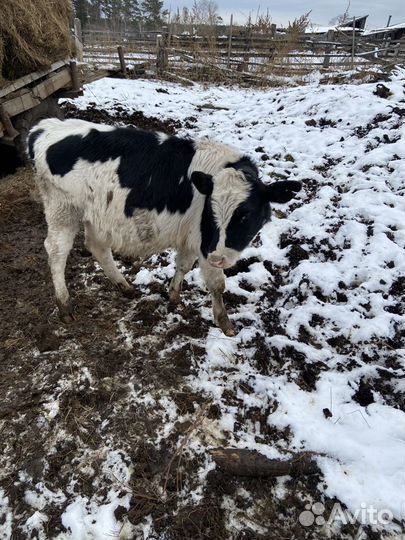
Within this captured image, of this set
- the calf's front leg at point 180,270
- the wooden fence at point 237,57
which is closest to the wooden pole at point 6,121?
the calf's front leg at point 180,270

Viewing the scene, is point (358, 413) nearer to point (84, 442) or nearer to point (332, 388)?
point (332, 388)

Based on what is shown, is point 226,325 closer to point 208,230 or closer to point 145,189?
point 208,230

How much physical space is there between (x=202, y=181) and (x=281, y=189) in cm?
65

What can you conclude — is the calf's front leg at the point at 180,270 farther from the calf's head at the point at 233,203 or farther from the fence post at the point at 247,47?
the fence post at the point at 247,47

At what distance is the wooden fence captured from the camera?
1508cm

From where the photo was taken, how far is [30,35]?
5328 mm

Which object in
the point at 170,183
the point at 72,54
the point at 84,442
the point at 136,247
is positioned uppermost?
the point at 72,54

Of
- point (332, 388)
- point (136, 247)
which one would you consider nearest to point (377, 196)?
point (332, 388)

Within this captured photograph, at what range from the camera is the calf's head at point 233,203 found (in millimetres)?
2764

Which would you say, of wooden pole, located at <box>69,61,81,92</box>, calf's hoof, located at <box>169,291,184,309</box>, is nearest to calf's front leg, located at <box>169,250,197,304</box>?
calf's hoof, located at <box>169,291,184,309</box>

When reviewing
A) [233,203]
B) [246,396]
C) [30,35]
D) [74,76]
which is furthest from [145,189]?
[74,76]

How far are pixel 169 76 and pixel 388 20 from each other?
47.9 meters

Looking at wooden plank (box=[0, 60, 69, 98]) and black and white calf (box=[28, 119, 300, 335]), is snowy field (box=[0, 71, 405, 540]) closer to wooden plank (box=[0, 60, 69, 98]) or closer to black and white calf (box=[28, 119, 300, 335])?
black and white calf (box=[28, 119, 300, 335])

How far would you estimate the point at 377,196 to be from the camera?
5254mm
